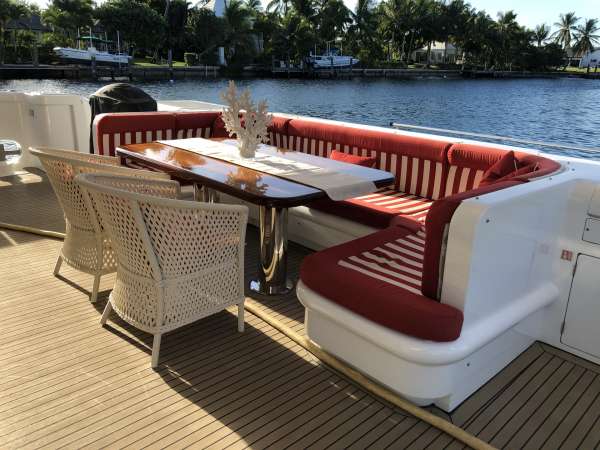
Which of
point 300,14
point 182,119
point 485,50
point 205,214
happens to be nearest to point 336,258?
point 205,214

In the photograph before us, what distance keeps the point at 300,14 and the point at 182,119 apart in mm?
44789

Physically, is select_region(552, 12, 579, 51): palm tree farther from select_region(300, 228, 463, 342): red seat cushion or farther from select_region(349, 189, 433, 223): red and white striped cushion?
select_region(300, 228, 463, 342): red seat cushion

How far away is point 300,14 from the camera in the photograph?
45.1 meters

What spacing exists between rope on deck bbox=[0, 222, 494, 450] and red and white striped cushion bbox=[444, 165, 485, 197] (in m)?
1.44

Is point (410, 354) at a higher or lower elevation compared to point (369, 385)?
higher

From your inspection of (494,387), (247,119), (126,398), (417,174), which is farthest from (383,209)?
(126,398)

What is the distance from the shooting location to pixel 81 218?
242 centimetres

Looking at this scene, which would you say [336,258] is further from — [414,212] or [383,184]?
[414,212]

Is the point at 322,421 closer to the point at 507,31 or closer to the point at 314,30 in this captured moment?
the point at 314,30

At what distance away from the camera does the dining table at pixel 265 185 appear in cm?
223

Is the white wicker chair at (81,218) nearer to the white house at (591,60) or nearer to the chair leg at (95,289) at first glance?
the chair leg at (95,289)

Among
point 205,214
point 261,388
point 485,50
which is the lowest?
point 261,388

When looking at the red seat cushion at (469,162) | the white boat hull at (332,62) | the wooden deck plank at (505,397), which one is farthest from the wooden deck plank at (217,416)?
the white boat hull at (332,62)

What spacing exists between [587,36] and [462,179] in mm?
70998
